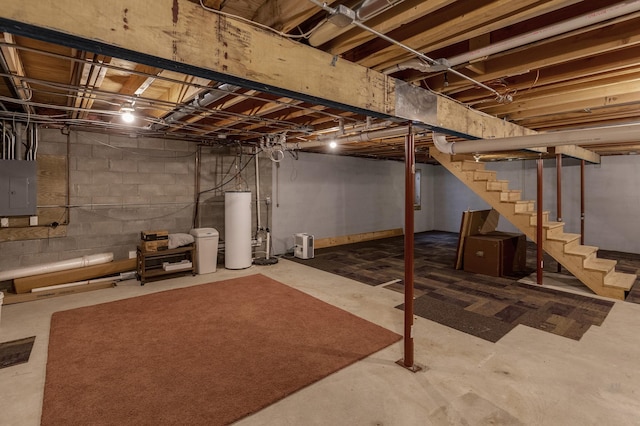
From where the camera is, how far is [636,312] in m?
3.57

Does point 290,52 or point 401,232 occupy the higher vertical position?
point 290,52

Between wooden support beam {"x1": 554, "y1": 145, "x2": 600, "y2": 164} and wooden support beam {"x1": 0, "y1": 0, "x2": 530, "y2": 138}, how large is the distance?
152 inches

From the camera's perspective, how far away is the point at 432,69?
6.69 ft

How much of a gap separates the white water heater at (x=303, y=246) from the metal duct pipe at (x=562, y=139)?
3.35 metres

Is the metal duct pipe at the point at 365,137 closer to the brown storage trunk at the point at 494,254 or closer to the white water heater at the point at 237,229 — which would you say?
the white water heater at the point at 237,229

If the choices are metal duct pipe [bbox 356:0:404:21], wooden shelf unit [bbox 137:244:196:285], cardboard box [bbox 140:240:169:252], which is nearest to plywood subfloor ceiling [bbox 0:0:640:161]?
metal duct pipe [bbox 356:0:404:21]

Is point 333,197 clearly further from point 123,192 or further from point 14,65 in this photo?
point 14,65

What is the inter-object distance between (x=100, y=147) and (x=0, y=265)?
1.94 metres

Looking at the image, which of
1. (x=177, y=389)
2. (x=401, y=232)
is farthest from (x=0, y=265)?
(x=401, y=232)

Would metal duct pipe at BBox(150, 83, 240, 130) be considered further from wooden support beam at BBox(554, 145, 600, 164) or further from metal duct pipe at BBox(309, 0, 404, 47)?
wooden support beam at BBox(554, 145, 600, 164)

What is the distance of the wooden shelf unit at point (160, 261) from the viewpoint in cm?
463

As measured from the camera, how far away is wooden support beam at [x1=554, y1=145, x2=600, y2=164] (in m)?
4.79

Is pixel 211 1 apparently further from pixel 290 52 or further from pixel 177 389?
pixel 177 389

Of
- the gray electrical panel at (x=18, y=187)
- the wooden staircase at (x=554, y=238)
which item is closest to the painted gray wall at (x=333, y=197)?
the wooden staircase at (x=554, y=238)
